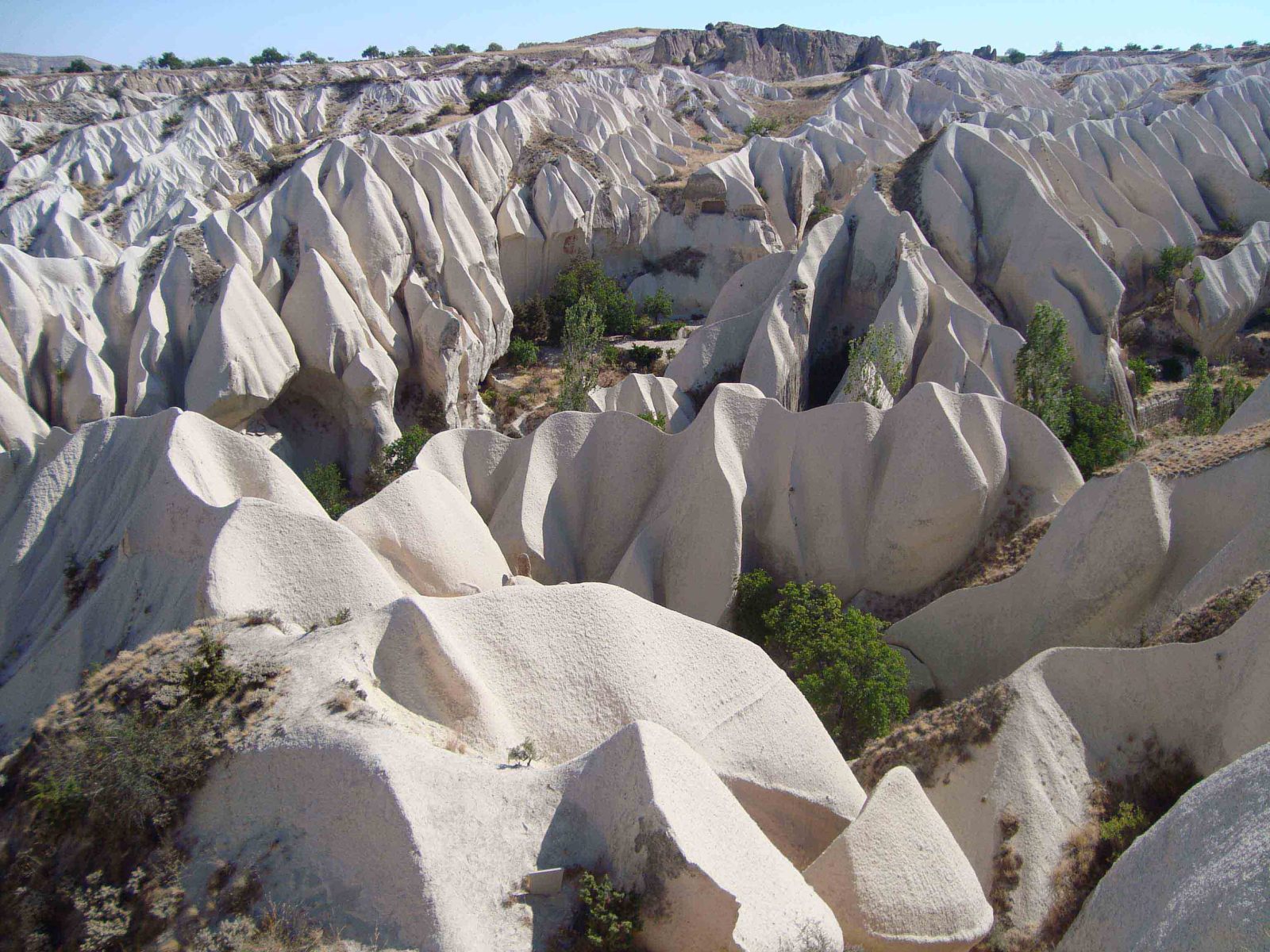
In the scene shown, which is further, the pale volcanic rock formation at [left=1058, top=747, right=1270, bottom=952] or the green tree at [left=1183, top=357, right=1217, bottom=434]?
the green tree at [left=1183, top=357, right=1217, bottom=434]

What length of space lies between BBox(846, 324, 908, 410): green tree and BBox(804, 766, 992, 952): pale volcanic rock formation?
14.1 meters

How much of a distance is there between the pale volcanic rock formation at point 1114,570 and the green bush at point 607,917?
934 cm

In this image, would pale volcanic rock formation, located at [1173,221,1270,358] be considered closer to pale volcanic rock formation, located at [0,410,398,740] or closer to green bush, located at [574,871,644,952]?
pale volcanic rock formation, located at [0,410,398,740]

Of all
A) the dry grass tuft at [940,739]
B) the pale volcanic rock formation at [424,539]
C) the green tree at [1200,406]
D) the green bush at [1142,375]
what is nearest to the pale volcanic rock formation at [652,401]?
the pale volcanic rock formation at [424,539]

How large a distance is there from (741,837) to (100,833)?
19.1ft

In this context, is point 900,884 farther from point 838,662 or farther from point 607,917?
point 838,662

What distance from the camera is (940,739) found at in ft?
35.1

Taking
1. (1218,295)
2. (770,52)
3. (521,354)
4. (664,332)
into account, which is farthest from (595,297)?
(770,52)

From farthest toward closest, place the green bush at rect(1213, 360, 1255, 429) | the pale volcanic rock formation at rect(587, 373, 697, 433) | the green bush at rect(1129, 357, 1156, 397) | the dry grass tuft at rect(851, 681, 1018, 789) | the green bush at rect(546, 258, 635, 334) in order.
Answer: the green bush at rect(546, 258, 635, 334) → the green bush at rect(1129, 357, 1156, 397) → the green bush at rect(1213, 360, 1255, 429) → the pale volcanic rock formation at rect(587, 373, 697, 433) → the dry grass tuft at rect(851, 681, 1018, 789)

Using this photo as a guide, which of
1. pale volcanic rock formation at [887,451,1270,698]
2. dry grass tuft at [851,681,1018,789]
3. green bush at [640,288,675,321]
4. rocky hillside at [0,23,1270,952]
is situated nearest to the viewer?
rocky hillside at [0,23,1270,952]

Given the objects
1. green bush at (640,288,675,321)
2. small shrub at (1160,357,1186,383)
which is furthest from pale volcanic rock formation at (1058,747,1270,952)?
green bush at (640,288,675,321)

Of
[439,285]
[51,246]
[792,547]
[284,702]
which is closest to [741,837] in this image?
[284,702]

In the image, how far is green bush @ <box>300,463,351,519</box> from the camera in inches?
792

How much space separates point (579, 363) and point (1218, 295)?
24853mm
